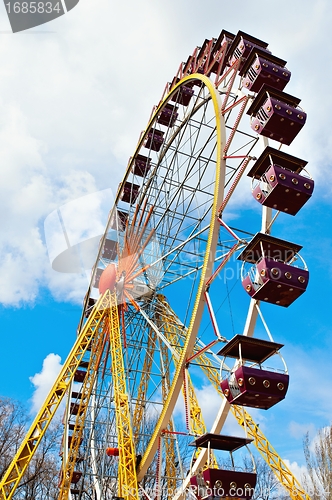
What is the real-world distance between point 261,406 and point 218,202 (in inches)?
195

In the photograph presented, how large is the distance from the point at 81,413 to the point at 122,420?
258 inches

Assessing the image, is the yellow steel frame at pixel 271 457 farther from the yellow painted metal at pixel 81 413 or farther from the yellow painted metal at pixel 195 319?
the yellow painted metal at pixel 81 413

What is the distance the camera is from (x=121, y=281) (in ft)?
60.8

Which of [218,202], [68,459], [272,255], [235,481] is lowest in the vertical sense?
[235,481]

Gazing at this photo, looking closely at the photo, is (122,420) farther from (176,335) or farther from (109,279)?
(109,279)

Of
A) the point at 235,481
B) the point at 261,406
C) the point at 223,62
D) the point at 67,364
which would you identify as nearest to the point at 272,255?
the point at 261,406

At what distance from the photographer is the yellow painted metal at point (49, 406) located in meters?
14.4

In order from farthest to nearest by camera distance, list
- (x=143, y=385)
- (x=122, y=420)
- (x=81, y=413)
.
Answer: (x=81, y=413) → (x=143, y=385) → (x=122, y=420)

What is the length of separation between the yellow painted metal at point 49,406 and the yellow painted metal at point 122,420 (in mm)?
696

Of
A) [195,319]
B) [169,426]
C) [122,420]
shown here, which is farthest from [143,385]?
[195,319]

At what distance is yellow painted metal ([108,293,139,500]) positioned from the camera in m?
13.1

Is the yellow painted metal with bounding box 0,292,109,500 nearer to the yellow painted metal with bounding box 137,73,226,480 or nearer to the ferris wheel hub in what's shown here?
the ferris wheel hub

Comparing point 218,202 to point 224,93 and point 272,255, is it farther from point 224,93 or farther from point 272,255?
point 224,93

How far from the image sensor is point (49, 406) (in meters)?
15.9
